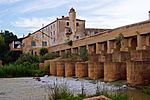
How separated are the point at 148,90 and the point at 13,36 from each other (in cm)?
8322

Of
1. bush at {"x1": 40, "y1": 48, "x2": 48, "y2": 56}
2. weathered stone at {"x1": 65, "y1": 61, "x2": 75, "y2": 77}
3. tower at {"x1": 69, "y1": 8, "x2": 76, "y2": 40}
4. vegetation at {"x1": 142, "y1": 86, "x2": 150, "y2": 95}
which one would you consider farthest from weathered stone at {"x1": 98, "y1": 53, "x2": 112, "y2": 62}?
tower at {"x1": 69, "y1": 8, "x2": 76, "y2": 40}

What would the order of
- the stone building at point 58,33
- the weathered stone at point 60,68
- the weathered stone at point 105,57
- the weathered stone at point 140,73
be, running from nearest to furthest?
the weathered stone at point 140,73, the weathered stone at point 105,57, the weathered stone at point 60,68, the stone building at point 58,33

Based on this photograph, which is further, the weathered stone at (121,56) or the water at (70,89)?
the weathered stone at (121,56)

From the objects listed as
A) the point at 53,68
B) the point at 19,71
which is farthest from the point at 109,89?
the point at 19,71

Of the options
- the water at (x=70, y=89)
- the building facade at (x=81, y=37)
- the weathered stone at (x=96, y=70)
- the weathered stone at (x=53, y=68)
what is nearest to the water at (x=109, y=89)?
the water at (x=70, y=89)

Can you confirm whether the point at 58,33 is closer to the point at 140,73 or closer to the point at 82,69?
the point at 82,69

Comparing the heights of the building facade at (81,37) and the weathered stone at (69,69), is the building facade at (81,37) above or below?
above

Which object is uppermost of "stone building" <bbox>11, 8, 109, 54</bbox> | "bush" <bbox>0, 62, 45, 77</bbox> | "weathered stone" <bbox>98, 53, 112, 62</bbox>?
"stone building" <bbox>11, 8, 109, 54</bbox>

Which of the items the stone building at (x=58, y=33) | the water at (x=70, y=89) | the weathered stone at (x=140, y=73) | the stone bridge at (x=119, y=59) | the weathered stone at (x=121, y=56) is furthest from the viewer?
the stone building at (x=58, y=33)

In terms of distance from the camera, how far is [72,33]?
3543 inches

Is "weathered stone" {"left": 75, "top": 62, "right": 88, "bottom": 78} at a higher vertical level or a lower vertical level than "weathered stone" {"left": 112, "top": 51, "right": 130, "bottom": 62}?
lower

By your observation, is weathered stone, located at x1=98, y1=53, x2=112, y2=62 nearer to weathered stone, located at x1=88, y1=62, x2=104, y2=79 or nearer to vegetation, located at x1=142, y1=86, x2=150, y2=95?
weathered stone, located at x1=88, y1=62, x2=104, y2=79

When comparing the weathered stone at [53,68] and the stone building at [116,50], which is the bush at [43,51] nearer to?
the stone building at [116,50]

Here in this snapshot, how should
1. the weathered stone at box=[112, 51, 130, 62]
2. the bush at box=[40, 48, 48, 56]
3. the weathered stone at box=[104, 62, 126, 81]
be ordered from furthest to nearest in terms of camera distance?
1. the bush at box=[40, 48, 48, 56]
2. the weathered stone at box=[112, 51, 130, 62]
3. the weathered stone at box=[104, 62, 126, 81]
